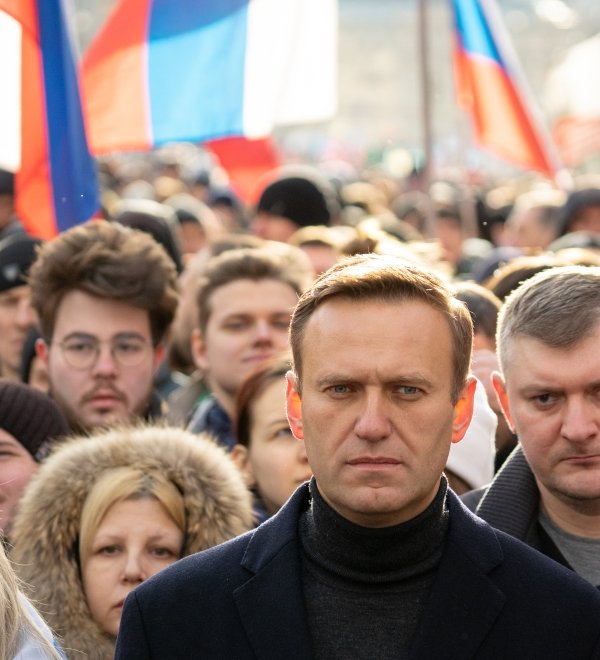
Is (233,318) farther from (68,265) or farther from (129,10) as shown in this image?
(129,10)

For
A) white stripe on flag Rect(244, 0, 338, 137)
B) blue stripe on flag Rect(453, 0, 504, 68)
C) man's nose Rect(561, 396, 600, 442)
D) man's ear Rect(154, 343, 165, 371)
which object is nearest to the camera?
man's nose Rect(561, 396, 600, 442)

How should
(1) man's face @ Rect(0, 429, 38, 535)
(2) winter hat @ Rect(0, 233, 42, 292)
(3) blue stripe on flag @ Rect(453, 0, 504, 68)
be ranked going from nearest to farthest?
(1) man's face @ Rect(0, 429, 38, 535), (2) winter hat @ Rect(0, 233, 42, 292), (3) blue stripe on flag @ Rect(453, 0, 504, 68)

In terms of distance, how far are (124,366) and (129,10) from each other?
3115 mm

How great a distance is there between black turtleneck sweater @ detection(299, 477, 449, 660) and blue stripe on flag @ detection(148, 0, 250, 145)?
16.5 ft

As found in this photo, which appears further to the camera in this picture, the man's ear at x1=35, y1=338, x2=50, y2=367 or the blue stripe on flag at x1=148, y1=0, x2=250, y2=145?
the blue stripe on flag at x1=148, y1=0, x2=250, y2=145

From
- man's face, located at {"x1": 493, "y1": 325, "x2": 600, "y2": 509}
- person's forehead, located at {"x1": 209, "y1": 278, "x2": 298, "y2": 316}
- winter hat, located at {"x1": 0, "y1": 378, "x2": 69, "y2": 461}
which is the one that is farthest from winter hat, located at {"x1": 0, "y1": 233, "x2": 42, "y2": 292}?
man's face, located at {"x1": 493, "y1": 325, "x2": 600, "y2": 509}

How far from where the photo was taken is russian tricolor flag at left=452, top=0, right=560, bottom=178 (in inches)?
374

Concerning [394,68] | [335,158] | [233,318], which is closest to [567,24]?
[394,68]

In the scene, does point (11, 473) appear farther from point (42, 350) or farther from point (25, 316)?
point (25, 316)

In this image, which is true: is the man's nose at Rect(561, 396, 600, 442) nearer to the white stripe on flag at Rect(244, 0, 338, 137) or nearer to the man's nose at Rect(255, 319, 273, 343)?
the man's nose at Rect(255, 319, 273, 343)

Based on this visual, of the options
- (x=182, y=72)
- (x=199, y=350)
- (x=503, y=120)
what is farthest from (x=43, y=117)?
(x=503, y=120)

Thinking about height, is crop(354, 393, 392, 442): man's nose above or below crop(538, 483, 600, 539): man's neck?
above

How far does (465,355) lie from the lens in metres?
2.74

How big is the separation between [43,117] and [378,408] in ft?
12.5
